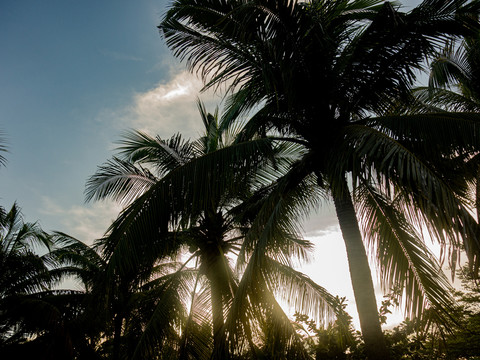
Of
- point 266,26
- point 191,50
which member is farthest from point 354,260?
point 191,50

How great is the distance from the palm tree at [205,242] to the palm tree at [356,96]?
928 millimetres

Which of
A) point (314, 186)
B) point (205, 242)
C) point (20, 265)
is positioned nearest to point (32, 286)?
point (20, 265)

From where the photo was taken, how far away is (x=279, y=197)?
4457 millimetres

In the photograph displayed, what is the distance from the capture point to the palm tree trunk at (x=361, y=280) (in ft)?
12.1

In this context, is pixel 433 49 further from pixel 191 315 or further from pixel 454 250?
pixel 191 315

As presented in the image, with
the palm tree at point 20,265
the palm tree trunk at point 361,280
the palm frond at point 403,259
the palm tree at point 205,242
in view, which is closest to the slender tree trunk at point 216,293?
the palm tree at point 205,242

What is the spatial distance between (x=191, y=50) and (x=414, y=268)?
453 cm

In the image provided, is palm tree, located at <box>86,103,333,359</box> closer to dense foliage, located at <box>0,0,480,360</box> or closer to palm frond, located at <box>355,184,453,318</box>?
dense foliage, located at <box>0,0,480,360</box>

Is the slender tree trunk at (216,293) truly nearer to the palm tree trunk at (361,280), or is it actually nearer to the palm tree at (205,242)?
the palm tree at (205,242)

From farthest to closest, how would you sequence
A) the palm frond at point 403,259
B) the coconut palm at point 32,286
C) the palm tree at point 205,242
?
the coconut palm at point 32,286, the palm tree at point 205,242, the palm frond at point 403,259

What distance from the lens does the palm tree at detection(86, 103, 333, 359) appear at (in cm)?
362

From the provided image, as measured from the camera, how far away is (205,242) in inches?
272

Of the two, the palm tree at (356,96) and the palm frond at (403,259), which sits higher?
the palm tree at (356,96)

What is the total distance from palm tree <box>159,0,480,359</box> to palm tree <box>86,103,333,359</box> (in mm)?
928
